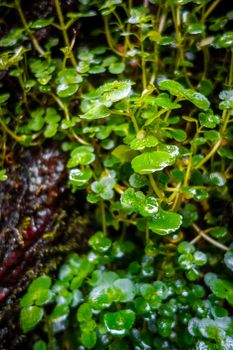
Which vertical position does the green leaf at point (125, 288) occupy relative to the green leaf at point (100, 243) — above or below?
below

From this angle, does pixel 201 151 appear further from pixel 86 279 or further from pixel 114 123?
pixel 86 279

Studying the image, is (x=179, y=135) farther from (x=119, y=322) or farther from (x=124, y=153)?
(x=119, y=322)

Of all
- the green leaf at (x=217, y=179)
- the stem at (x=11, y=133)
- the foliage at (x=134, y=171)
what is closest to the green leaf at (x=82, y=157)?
the foliage at (x=134, y=171)

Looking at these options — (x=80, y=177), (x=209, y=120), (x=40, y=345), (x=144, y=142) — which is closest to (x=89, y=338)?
(x=40, y=345)

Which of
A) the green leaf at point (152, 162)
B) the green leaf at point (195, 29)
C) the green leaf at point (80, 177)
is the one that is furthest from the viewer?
the green leaf at point (195, 29)

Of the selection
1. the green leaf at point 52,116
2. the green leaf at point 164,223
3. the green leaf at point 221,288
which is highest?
the green leaf at point 52,116

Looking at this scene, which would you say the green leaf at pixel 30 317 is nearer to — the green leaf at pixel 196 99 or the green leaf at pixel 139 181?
the green leaf at pixel 139 181
